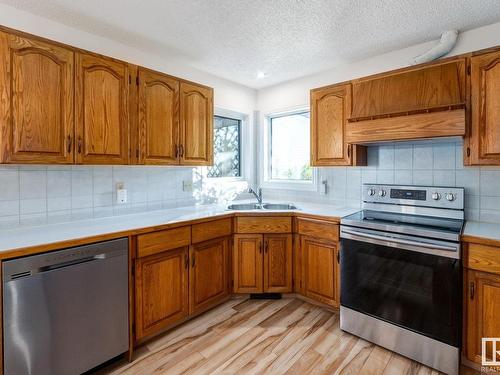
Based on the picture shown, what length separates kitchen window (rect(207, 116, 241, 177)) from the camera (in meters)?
3.41

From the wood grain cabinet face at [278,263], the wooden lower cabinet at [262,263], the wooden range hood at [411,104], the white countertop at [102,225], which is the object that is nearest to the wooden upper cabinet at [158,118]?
the white countertop at [102,225]

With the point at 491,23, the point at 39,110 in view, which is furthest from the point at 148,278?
the point at 491,23

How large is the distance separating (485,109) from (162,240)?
2422 mm

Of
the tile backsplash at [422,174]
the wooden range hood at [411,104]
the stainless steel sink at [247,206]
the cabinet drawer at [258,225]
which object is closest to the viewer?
the wooden range hood at [411,104]

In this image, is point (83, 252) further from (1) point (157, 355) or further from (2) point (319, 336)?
(2) point (319, 336)

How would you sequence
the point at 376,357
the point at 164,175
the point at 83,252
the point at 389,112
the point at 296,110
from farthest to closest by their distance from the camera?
the point at 296,110, the point at 164,175, the point at 389,112, the point at 376,357, the point at 83,252

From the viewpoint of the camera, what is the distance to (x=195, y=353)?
6.60 feet

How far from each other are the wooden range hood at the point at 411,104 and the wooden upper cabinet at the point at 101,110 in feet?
6.08

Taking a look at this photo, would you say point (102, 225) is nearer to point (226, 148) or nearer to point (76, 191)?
point (76, 191)

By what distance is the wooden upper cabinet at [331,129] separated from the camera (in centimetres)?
253

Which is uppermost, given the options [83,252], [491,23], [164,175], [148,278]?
[491,23]

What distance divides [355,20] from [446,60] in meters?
0.71

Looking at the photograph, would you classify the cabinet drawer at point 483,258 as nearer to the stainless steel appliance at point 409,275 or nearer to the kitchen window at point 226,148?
the stainless steel appliance at point 409,275

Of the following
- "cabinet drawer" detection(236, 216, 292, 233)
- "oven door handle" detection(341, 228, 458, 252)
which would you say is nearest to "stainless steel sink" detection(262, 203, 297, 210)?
"cabinet drawer" detection(236, 216, 292, 233)
